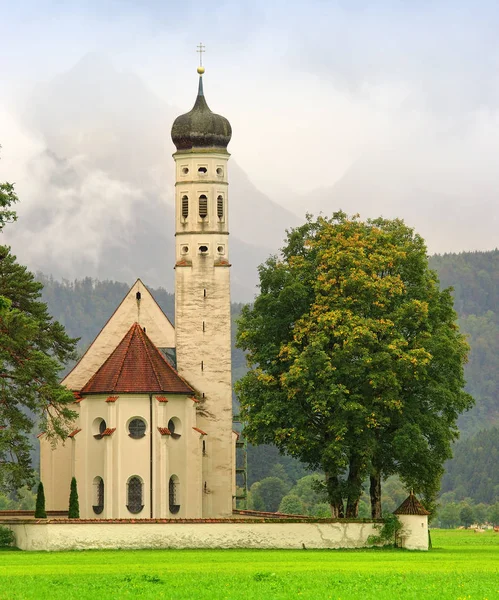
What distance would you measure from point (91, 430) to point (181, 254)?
445 inches

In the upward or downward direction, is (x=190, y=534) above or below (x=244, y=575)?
above

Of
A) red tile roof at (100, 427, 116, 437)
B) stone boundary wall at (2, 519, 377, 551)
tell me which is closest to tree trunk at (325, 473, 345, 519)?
stone boundary wall at (2, 519, 377, 551)

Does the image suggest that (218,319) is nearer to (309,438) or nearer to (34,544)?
(309,438)

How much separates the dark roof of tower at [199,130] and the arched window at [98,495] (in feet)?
62.1

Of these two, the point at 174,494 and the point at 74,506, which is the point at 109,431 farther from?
the point at 74,506

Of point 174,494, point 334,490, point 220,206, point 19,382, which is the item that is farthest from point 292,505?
point 19,382

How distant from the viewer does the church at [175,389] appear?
6556cm

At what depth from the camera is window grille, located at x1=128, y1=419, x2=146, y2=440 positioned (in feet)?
216

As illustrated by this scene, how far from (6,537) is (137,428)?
14611 mm

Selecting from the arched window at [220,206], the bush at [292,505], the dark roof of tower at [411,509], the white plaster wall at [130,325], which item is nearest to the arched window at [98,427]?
the white plaster wall at [130,325]

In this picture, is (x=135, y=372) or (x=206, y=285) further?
(x=206, y=285)

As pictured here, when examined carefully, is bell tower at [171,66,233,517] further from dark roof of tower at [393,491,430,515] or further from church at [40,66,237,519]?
dark roof of tower at [393,491,430,515]

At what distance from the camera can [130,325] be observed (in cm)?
7388

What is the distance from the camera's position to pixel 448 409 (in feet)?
192
